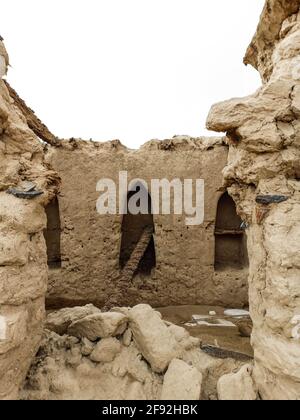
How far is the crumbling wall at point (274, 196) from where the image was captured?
66.1 inches

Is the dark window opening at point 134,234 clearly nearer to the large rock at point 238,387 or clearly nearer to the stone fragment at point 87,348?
the stone fragment at point 87,348

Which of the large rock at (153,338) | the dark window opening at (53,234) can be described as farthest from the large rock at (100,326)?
the dark window opening at (53,234)

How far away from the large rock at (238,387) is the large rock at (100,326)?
3.13ft

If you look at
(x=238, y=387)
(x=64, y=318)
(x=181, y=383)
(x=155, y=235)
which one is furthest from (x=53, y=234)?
(x=238, y=387)

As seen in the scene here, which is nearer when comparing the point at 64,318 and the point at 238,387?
the point at 238,387

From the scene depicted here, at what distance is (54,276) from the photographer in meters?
5.59

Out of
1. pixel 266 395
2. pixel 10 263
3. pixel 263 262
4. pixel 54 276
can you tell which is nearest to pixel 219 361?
pixel 266 395

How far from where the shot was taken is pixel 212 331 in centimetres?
449

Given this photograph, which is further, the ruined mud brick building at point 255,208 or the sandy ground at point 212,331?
the sandy ground at point 212,331

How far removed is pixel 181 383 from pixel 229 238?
4.52 meters

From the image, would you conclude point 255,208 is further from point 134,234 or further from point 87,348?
point 134,234

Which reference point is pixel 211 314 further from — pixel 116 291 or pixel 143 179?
pixel 143 179
